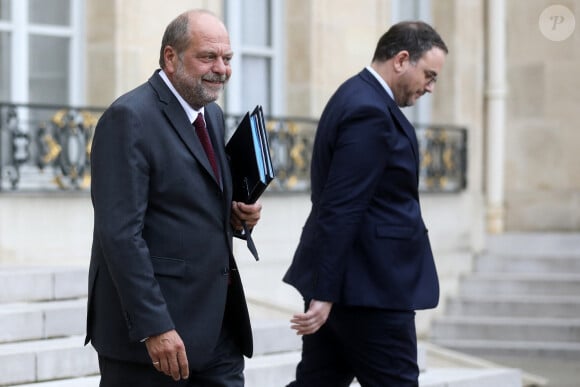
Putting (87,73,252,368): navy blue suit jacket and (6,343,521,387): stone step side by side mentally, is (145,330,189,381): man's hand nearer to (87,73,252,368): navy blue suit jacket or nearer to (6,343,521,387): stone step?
(87,73,252,368): navy blue suit jacket

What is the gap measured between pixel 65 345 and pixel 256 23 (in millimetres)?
5512

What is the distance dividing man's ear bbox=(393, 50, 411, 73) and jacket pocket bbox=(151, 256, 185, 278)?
1.25 meters

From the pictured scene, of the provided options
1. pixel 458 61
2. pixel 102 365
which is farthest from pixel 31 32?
pixel 102 365

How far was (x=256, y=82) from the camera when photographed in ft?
37.8

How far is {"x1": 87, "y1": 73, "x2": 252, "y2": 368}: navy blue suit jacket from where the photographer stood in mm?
3635

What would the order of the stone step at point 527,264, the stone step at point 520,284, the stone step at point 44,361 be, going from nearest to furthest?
the stone step at point 44,361 → the stone step at point 520,284 → the stone step at point 527,264

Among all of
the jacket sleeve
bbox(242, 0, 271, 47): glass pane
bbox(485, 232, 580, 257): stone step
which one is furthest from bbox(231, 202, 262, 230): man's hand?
bbox(485, 232, 580, 257): stone step

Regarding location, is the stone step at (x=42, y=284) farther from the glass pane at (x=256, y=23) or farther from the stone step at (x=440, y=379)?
the glass pane at (x=256, y=23)

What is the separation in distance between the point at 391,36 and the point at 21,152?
17.2ft

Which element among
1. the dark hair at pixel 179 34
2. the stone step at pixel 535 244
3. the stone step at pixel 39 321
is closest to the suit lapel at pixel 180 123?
the dark hair at pixel 179 34

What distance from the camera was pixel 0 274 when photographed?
7203 millimetres

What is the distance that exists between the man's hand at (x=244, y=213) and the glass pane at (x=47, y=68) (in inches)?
239

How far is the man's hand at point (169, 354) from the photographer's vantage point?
11.9 feet

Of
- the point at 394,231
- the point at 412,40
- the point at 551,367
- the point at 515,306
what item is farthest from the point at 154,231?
the point at 515,306
